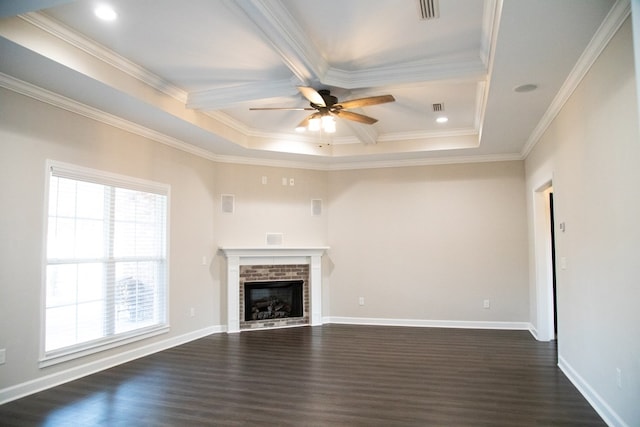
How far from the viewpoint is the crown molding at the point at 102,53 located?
319 cm

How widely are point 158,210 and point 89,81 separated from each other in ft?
6.75

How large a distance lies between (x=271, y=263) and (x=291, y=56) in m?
4.03

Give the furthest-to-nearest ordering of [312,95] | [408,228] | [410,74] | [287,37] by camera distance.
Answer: [408,228] < [410,74] < [312,95] < [287,37]

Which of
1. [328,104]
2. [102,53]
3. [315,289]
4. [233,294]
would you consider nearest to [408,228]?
[315,289]

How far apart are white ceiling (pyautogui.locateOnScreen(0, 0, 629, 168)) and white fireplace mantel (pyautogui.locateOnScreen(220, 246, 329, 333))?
1997 millimetres

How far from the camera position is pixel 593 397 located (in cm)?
337

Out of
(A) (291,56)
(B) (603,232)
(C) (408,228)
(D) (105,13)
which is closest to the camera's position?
(B) (603,232)

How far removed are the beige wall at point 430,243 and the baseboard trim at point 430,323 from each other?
6 cm

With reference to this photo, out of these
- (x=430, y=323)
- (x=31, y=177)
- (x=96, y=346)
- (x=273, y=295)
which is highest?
(x=31, y=177)

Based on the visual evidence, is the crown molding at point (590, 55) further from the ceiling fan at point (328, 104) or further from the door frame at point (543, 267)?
the ceiling fan at point (328, 104)

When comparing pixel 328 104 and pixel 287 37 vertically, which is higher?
pixel 287 37

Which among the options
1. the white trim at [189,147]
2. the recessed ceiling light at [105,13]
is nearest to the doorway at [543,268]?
the white trim at [189,147]

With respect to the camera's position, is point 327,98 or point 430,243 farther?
point 430,243

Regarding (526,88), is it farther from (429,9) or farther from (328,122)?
(328,122)
